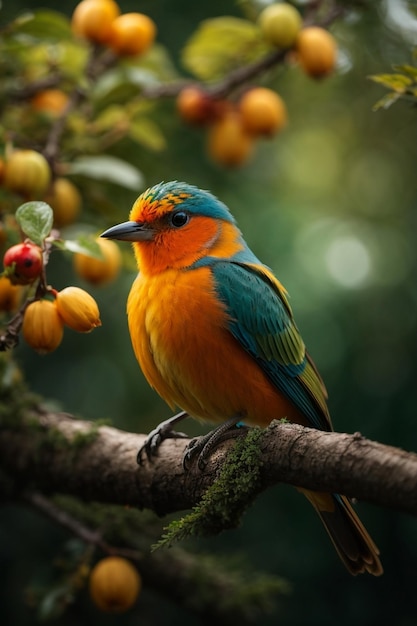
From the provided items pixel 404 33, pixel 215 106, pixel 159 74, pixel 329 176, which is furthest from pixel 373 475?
pixel 329 176

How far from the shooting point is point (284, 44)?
3.75m

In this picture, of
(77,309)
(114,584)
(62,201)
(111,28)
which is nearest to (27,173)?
(62,201)

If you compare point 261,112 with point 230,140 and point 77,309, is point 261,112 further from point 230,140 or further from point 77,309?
point 77,309

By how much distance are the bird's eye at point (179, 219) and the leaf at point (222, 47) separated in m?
1.16

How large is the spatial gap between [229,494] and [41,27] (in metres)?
2.21

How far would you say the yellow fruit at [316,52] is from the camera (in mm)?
3680

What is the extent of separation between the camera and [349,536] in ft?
10.0

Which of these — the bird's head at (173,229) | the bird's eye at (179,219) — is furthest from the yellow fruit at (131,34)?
the bird's eye at (179,219)

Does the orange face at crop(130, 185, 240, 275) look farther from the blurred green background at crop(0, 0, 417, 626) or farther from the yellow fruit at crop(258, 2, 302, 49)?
the yellow fruit at crop(258, 2, 302, 49)

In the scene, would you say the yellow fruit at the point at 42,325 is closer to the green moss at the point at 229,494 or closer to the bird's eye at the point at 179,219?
the green moss at the point at 229,494

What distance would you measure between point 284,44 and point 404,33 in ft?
4.36

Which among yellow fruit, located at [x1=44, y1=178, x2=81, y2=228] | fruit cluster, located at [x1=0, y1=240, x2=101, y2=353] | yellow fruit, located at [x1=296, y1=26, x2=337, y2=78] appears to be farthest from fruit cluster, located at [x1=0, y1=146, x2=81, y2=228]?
yellow fruit, located at [x1=296, y1=26, x2=337, y2=78]

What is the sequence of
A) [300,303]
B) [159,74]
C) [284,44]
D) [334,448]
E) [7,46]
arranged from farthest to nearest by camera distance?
[300,303] < [159,74] < [284,44] < [7,46] < [334,448]

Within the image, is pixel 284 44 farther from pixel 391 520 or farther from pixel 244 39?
pixel 391 520
